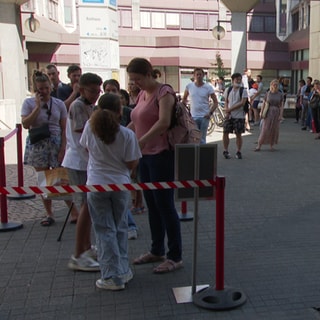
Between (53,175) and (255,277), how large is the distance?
2314 mm

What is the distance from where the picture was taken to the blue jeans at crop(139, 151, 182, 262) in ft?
13.4

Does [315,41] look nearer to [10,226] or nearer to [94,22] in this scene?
[94,22]

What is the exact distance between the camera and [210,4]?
4597cm

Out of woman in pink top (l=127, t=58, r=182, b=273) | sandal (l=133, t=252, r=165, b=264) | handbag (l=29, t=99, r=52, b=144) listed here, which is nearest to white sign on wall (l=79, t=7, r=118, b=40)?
handbag (l=29, t=99, r=52, b=144)

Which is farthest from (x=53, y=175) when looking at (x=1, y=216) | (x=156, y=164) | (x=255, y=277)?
(x=255, y=277)

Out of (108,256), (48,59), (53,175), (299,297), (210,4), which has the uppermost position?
(210,4)

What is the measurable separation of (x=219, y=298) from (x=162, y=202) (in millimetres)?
935

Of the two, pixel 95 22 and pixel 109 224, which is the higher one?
pixel 95 22

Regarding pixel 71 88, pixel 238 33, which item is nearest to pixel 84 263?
pixel 71 88

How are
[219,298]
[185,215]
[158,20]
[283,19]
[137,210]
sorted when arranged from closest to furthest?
1. [219,298]
2. [185,215]
3. [137,210]
4. [158,20]
5. [283,19]

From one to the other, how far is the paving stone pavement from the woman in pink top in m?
0.50

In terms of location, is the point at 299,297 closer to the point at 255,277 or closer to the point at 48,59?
the point at 255,277

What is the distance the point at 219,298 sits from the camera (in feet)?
12.2

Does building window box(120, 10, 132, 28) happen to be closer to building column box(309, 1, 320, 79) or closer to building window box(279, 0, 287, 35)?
building window box(279, 0, 287, 35)
